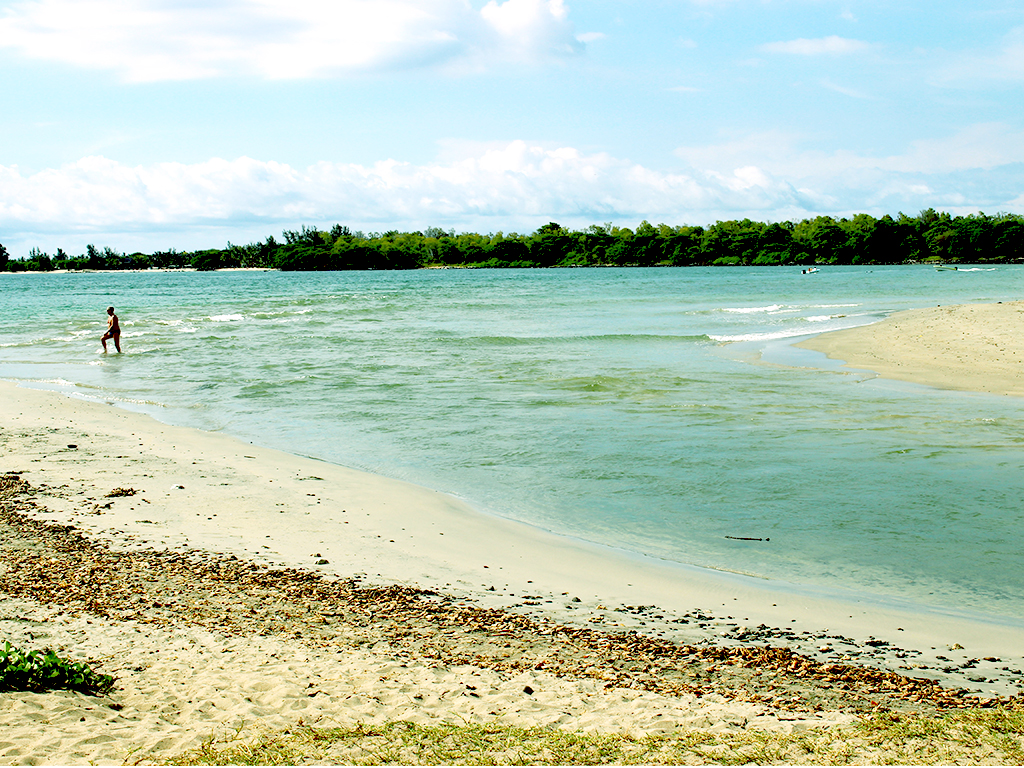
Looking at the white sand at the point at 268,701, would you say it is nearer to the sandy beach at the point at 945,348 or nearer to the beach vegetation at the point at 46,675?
the beach vegetation at the point at 46,675

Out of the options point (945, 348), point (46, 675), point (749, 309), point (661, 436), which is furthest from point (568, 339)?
point (46, 675)

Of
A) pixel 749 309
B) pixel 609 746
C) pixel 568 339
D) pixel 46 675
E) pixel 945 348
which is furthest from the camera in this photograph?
pixel 749 309

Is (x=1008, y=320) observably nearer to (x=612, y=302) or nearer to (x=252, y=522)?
(x=252, y=522)

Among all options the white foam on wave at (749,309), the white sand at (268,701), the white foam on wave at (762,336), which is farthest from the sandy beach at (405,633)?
the white foam on wave at (749,309)

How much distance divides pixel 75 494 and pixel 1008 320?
2783cm

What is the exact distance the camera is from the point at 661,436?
1264 centimetres

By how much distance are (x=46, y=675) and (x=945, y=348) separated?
22.9m

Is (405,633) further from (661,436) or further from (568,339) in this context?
(568,339)

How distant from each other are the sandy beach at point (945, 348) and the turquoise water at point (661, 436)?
1.20 metres

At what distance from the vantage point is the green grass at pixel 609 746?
3.89m

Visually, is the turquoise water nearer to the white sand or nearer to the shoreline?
the shoreline

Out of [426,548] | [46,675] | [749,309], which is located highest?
[749,309]

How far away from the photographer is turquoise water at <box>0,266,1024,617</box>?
7.74 m

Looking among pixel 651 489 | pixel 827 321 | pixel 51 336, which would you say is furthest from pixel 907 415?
pixel 51 336
